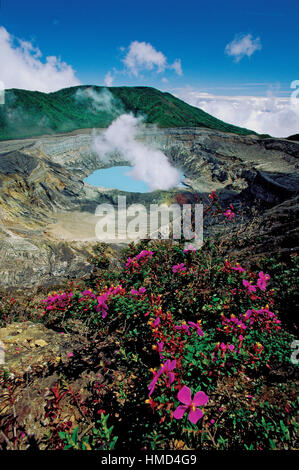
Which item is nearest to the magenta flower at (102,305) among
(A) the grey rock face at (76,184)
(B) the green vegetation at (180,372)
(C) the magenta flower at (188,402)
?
(B) the green vegetation at (180,372)

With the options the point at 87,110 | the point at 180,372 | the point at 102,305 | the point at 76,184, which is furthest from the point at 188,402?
the point at 87,110

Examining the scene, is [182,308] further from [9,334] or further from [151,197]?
[151,197]

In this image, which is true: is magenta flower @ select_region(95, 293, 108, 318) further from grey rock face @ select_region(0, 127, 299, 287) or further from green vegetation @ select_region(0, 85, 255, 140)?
green vegetation @ select_region(0, 85, 255, 140)

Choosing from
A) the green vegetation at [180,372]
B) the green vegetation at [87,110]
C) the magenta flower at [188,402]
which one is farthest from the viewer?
the green vegetation at [87,110]

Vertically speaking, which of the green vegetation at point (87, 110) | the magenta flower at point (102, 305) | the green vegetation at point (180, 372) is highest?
the green vegetation at point (87, 110)

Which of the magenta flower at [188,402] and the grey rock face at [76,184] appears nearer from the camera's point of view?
the magenta flower at [188,402]

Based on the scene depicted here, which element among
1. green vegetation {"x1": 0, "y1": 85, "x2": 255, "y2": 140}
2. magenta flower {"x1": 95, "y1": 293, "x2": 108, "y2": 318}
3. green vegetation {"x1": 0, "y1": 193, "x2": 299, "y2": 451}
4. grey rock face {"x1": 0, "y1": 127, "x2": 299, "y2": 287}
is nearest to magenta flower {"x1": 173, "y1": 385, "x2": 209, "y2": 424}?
green vegetation {"x1": 0, "y1": 193, "x2": 299, "y2": 451}

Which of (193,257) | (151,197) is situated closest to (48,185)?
(151,197)

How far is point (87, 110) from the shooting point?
81.6 m

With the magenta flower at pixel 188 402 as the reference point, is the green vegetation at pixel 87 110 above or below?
above

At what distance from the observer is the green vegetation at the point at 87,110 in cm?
6128

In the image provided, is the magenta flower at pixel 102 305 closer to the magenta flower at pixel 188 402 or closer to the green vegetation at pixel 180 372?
the green vegetation at pixel 180 372
